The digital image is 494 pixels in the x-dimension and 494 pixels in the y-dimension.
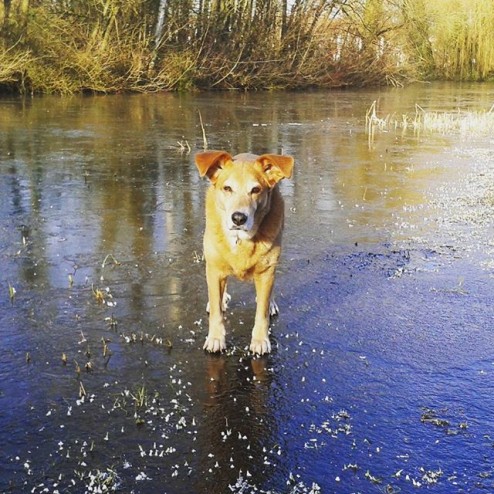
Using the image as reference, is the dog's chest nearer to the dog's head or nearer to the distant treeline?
the dog's head

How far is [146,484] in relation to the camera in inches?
127

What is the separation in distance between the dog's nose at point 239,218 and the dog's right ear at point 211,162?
1.51 ft

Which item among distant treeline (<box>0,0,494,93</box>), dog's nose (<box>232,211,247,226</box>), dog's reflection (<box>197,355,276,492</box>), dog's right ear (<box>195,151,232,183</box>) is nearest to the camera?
dog's reflection (<box>197,355,276,492</box>)

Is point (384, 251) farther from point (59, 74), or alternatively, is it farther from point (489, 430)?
point (59, 74)

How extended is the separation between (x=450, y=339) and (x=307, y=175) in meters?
6.62

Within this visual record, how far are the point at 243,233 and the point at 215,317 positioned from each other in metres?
0.61

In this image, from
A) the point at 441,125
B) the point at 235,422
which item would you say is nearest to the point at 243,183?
the point at 235,422

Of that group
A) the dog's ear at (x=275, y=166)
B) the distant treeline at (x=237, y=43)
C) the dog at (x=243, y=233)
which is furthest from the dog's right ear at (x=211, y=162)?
the distant treeline at (x=237, y=43)

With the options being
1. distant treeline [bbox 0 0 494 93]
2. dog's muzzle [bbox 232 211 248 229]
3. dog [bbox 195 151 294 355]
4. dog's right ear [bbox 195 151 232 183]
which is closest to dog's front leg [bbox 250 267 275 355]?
dog [bbox 195 151 294 355]

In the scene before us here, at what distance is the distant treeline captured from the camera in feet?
82.3

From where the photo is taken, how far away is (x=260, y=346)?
4.64m

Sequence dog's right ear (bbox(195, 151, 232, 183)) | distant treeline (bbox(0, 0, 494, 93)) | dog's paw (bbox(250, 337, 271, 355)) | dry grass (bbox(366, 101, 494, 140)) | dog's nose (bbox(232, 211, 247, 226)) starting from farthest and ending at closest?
1. distant treeline (bbox(0, 0, 494, 93))
2. dry grass (bbox(366, 101, 494, 140))
3. dog's right ear (bbox(195, 151, 232, 183))
4. dog's paw (bbox(250, 337, 271, 355))
5. dog's nose (bbox(232, 211, 247, 226))

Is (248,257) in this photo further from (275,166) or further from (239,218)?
(275,166)

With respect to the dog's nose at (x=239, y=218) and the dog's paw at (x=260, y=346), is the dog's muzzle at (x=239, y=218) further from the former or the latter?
the dog's paw at (x=260, y=346)
